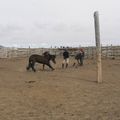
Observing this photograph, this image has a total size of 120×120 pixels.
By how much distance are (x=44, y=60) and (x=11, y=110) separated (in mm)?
16429

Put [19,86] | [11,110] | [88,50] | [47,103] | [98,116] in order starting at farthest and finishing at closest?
[88,50], [19,86], [47,103], [11,110], [98,116]

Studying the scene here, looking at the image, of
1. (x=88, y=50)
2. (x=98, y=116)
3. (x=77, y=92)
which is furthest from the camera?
(x=88, y=50)

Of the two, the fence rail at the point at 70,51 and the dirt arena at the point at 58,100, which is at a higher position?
A: the fence rail at the point at 70,51

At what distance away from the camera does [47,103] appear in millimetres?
14727

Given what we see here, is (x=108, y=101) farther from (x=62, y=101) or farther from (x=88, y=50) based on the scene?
(x=88, y=50)

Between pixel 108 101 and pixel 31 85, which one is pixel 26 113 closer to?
pixel 108 101

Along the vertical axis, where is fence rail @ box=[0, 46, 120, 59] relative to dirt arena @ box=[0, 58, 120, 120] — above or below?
above

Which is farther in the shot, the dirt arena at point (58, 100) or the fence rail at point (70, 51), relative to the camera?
the fence rail at point (70, 51)

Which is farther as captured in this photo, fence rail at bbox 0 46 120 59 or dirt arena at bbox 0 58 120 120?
fence rail at bbox 0 46 120 59

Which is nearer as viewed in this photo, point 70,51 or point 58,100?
point 58,100

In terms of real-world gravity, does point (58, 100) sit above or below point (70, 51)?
below

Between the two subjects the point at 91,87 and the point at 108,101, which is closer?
the point at 108,101

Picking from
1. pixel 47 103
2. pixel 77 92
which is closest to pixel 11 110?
pixel 47 103

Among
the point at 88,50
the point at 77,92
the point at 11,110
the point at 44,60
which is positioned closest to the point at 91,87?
the point at 77,92
